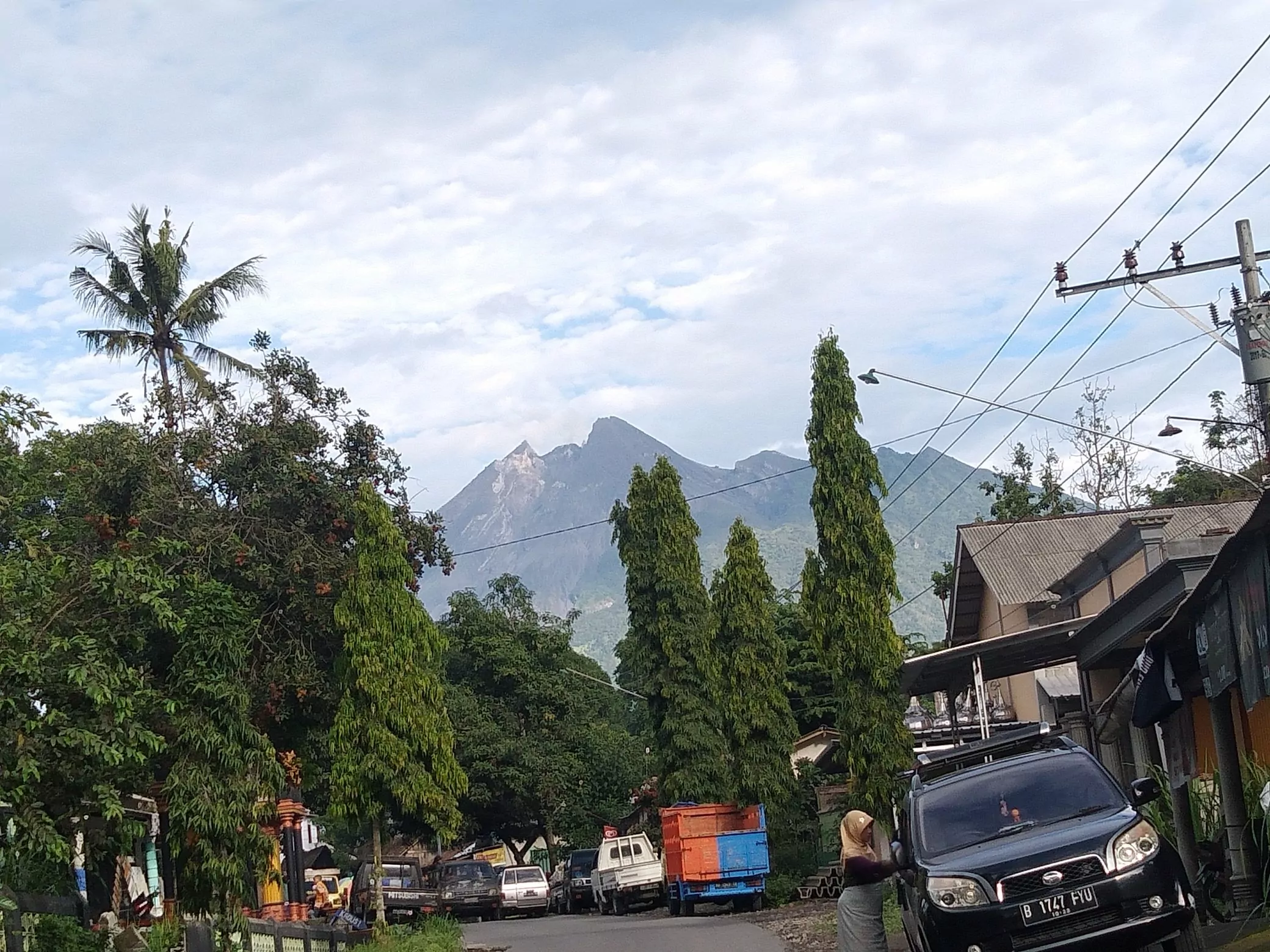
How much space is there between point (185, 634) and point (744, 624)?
20.1 m

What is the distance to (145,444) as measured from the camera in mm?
27156

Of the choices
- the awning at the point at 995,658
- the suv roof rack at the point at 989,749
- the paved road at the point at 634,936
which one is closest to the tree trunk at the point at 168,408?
the paved road at the point at 634,936

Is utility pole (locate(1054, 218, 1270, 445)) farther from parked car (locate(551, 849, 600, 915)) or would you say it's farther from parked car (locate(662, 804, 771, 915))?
parked car (locate(551, 849, 600, 915))

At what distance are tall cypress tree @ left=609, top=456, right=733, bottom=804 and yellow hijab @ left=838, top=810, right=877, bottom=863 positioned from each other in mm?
24648

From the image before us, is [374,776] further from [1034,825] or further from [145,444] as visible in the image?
[1034,825]

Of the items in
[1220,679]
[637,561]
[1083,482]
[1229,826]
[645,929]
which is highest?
[1083,482]

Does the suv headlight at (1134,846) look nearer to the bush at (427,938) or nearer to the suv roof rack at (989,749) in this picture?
the suv roof rack at (989,749)

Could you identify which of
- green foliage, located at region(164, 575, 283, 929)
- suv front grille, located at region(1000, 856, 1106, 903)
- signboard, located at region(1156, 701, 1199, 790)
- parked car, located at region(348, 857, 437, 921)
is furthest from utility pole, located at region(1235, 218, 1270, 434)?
parked car, located at region(348, 857, 437, 921)

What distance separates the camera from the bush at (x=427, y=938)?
2131 centimetres

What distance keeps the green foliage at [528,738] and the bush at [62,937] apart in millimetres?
42494

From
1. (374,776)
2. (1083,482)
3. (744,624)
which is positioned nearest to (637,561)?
(744,624)

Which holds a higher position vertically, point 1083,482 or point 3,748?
point 1083,482

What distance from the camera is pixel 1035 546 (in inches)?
1630

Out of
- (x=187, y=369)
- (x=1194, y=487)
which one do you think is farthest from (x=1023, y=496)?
(x=187, y=369)
